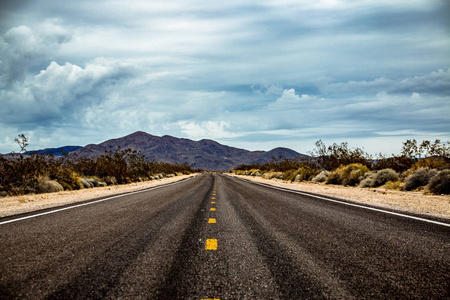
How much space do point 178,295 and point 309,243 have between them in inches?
98.3

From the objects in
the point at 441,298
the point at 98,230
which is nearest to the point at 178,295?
Answer: the point at 441,298

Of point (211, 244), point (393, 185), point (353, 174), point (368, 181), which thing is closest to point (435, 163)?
point (393, 185)

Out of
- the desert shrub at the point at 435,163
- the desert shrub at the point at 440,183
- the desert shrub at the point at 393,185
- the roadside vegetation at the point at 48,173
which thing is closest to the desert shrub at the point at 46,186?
the roadside vegetation at the point at 48,173

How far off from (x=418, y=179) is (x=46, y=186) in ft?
67.5

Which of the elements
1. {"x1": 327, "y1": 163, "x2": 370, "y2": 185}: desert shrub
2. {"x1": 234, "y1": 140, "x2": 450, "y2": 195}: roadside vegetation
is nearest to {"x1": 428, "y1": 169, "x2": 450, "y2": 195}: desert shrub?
{"x1": 234, "y1": 140, "x2": 450, "y2": 195}: roadside vegetation

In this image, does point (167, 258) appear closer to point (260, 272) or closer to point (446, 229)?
point (260, 272)

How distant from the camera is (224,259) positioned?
3.50 meters

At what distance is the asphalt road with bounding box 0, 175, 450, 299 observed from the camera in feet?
8.54

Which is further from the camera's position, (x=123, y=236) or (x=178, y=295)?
(x=123, y=236)

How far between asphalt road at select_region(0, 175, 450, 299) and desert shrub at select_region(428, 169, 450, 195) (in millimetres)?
8970

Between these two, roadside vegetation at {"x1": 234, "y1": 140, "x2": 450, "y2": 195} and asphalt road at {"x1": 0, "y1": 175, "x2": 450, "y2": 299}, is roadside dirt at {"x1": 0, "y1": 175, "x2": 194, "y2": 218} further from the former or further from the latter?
roadside vegetation at {"x1": 234, "y1": 140, "x2": 450, "y2": 195}

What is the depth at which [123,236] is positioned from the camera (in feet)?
15.3

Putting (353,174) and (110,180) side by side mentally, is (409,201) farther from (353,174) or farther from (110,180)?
(110,180)

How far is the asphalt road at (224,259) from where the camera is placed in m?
2.60
